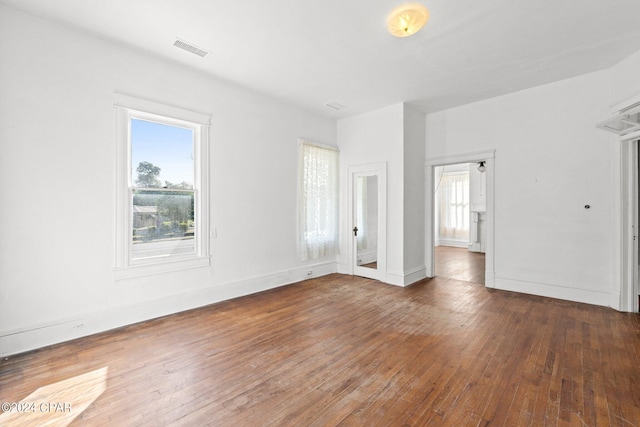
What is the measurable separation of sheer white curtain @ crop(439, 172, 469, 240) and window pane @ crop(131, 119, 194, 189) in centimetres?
932

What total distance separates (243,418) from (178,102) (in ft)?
12.3

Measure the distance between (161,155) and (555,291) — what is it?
606 centimetres

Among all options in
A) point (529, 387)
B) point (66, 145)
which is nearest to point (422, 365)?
point (529, 387)

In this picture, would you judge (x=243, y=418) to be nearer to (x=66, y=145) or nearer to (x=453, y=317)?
(x=453, y=317)

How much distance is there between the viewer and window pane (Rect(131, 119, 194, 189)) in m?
→ 3.65

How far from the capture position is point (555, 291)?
14.5 ft

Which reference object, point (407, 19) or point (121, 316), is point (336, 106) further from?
point (121, 316)

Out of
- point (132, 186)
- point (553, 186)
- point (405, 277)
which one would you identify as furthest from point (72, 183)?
point (553, 186)

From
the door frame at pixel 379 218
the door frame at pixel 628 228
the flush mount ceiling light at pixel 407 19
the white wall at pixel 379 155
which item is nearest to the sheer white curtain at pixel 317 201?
the white wall at pixel 379 155

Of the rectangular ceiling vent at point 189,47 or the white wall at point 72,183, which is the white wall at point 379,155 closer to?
the white wall at point 72,183

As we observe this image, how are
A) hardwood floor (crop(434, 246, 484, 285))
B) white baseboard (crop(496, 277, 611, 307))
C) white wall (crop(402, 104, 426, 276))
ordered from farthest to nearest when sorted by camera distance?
hardwood floor (crop(434, 246, 484, 285)) < white wall (crop(402, 104, 426, 276)) < white baseboard (crop(496, 277, 611, 307))

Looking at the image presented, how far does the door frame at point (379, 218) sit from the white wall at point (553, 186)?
165 cm

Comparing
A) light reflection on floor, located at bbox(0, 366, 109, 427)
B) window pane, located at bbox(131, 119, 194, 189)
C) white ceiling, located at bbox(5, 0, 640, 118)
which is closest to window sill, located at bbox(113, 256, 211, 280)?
window pane, located at bbox(131, 119, 194, 189)

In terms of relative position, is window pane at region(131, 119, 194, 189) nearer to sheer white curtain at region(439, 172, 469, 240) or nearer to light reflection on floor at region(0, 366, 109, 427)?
light reflection on floor at region(0, 366, 109, 427)
